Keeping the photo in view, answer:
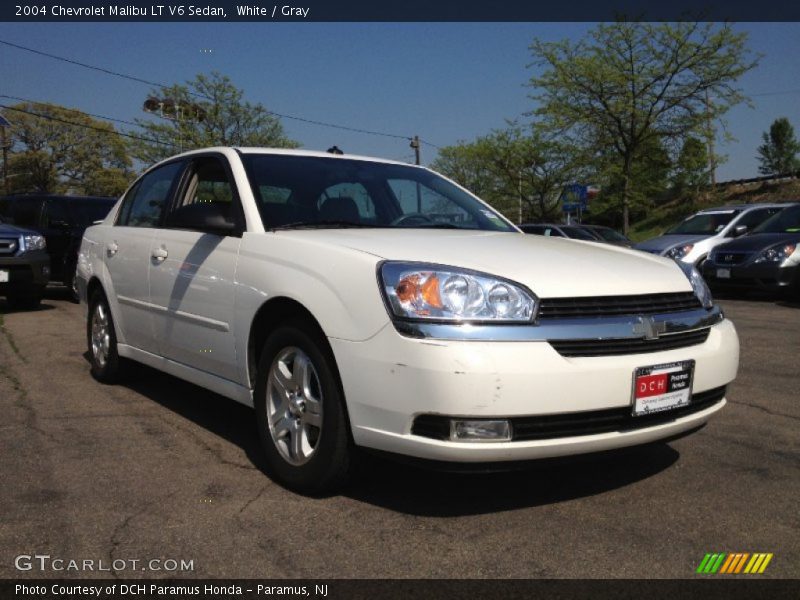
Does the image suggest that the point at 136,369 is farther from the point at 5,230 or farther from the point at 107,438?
the point at 5,230

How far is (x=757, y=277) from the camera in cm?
1165

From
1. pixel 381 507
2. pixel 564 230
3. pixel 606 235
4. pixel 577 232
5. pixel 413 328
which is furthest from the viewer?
pixel 606 235

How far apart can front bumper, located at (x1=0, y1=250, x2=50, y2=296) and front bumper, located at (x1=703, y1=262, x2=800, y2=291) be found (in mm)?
10090

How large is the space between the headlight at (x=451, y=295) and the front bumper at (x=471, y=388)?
10 centimetres

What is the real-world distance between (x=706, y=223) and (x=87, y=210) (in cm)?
1136

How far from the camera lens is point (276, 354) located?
10.9 feet

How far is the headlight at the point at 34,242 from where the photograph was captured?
10.1 metres

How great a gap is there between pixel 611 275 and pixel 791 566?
1.22 meters

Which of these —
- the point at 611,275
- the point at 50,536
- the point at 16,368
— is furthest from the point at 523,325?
the point at 16,368

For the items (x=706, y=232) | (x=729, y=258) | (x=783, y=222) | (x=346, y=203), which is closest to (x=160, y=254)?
(x=346, y=203)

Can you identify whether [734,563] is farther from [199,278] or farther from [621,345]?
[199,278]

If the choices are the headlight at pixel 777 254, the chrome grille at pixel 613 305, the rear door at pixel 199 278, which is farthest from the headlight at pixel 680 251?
the chrome grille at pixel 613 305

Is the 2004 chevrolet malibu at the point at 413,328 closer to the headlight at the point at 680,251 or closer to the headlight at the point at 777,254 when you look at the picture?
the headlight at the point at 777,254

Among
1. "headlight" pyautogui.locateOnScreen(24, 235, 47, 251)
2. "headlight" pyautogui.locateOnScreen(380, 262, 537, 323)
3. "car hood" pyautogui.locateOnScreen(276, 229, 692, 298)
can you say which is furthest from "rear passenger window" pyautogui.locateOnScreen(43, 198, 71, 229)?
"headlight" pyautogui.locateOnScreen(380, 262, 537, 323)
